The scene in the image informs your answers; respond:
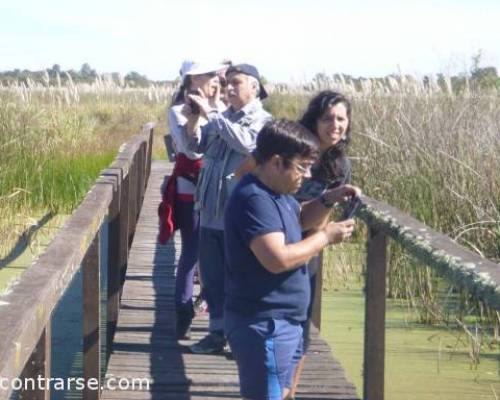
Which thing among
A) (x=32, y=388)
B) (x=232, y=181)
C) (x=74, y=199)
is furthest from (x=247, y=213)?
(x=74, y=199)

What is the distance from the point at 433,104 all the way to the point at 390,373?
429cm

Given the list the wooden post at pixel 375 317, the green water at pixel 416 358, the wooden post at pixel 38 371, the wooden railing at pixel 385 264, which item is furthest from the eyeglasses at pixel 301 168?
the green water at pixel 416 358

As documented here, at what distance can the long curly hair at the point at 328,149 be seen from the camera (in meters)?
4.16

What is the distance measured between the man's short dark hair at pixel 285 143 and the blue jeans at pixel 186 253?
77.6 inches

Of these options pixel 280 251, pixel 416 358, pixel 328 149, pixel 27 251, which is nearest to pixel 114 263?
pixel 416 358

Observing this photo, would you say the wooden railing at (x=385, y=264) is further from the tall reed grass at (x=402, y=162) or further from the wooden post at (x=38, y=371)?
the tall reed grass at (x=402, y=162)

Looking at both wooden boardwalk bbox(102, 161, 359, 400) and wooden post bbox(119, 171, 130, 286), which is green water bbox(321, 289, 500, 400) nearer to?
wooden boardwalk bbox(102, 161, 359, 400)

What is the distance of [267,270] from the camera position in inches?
134

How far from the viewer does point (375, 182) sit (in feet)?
29.4

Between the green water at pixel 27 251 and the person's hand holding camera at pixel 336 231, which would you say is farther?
the green water at pixel 27 251

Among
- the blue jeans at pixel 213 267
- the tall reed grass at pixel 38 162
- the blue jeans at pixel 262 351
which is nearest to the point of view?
the blue jeans at pixel 262 351

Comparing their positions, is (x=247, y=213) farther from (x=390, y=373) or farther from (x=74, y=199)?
(x=74, y=199)

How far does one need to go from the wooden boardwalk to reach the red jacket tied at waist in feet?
1.59

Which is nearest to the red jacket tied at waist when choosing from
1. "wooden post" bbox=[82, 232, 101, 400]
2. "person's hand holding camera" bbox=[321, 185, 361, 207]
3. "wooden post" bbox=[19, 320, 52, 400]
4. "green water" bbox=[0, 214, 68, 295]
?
"wooden post" bbox=[82, 232, 101, 400]
